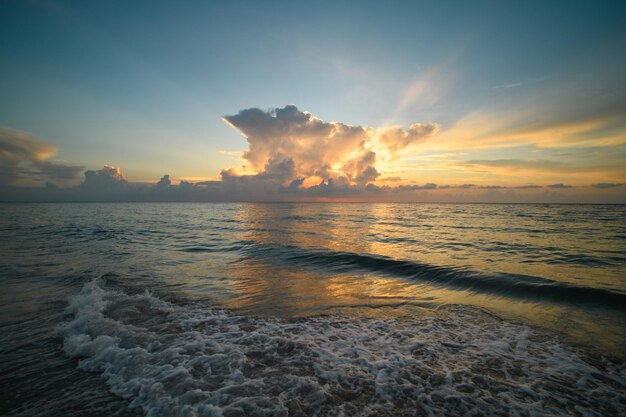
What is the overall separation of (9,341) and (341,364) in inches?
287

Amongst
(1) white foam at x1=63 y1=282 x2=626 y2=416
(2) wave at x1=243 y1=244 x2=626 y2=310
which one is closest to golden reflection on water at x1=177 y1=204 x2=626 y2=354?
(2) wave at x1=243 y1=244 x2=626 y2=310

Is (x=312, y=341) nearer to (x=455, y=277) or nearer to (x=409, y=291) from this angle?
(x=409, y=291)

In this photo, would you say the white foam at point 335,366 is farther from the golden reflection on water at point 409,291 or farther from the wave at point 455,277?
the wave at point 455,277

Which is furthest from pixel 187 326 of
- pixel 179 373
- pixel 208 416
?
pixel 208 416

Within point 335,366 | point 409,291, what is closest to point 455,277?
point 409,291

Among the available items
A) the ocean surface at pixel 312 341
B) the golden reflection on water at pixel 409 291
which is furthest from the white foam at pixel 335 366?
the golden reflection on water at pixel 409 291

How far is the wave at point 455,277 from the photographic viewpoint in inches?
372

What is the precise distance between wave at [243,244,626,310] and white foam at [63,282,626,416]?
12.7ft

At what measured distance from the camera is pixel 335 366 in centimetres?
508

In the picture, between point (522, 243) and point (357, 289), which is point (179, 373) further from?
point (522, 243)

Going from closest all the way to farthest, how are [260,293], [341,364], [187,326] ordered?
[341,364] < [187,326] < [260,293]

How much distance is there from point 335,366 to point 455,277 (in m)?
9.19

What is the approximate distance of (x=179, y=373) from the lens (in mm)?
4719

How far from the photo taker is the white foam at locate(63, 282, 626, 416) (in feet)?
13.4
